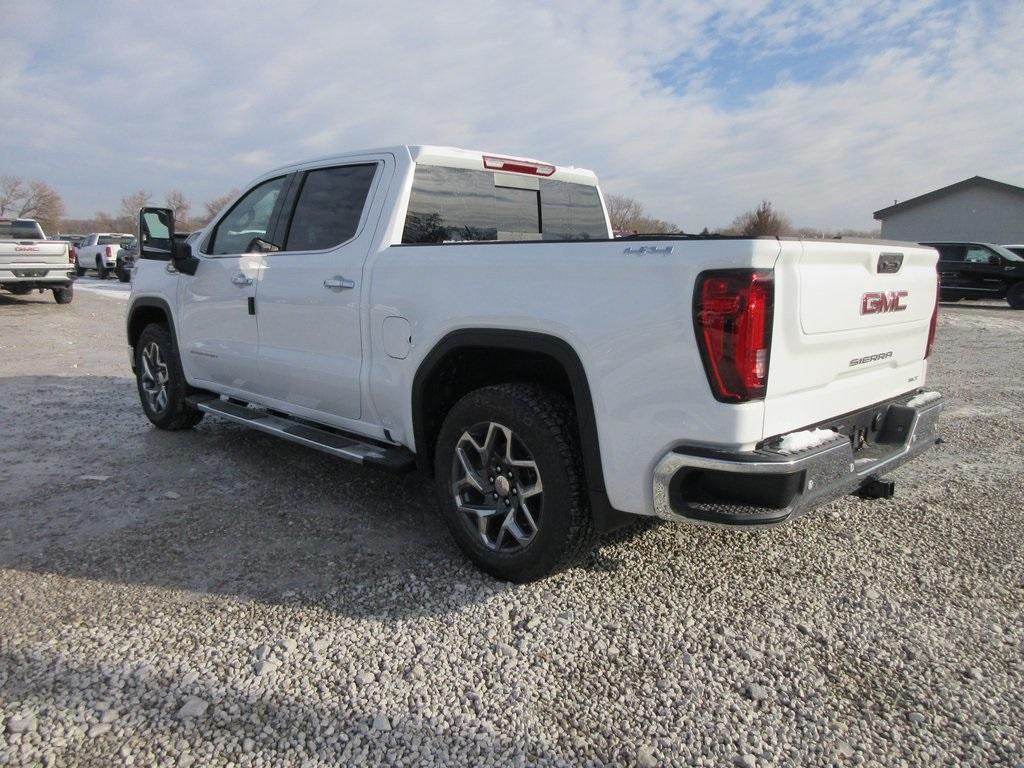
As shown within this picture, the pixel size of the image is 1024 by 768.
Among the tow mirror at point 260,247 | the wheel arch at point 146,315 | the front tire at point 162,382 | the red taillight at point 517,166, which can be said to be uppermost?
the red taillight at point 517,166

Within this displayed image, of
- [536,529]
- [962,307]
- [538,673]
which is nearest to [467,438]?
[536,529]

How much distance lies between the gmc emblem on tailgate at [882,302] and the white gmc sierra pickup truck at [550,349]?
14 mm

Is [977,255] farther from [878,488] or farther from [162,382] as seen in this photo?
[162,382]

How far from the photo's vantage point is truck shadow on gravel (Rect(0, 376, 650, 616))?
10.5 feet

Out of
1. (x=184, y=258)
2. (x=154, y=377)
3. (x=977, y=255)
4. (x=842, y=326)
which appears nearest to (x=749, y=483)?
(x=842, y=326)

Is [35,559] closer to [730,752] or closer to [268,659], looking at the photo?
[268,659]

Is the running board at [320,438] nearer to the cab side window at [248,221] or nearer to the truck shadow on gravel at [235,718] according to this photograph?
the cab side window at [248,221]

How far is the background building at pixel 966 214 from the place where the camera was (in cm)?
3406

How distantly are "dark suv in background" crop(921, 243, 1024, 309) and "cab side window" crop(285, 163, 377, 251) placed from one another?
19.0m

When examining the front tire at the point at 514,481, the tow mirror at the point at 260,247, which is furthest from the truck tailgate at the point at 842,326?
the tow mirror at the point at 260,247

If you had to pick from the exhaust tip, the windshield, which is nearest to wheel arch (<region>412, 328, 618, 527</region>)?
the exhaust tip

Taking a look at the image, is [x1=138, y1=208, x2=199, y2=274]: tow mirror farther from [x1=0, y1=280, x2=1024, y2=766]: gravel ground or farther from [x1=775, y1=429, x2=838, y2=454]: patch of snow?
[x1=775, y1=429, x2=838, y2=454]: patch of snow

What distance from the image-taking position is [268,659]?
2.60m

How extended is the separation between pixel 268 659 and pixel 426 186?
2440 millimetres
